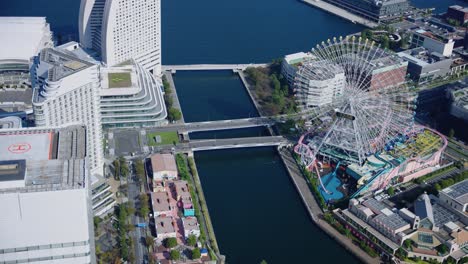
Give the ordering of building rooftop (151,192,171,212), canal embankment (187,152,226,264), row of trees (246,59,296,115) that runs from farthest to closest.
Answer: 1. row of trees (246,59,296,115)
2. building rooftop (151,192,171,212)
3. canal embankment (187,152,226,264)

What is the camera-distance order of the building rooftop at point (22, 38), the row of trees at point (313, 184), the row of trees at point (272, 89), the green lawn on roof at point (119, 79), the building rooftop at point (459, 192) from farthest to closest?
the building rooftop at point (22, 38) → the row of trees at point (272, 89) → the green lawn on roof at point (119, 79) → the row of trees at point (313, 184) → the building rooftop at point (459, 192)

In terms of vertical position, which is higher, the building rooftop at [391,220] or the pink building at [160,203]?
the building rooftop at [391,220]

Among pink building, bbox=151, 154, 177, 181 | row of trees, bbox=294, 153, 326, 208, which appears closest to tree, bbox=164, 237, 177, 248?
pink building, bbox=151, 154, 177, 181

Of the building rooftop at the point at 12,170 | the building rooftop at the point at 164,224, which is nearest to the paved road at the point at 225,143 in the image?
the building rooftop at the point at 164,224

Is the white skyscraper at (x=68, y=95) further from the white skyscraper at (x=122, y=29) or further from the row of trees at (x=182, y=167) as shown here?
the white skyscraper at (x=122, y=29)

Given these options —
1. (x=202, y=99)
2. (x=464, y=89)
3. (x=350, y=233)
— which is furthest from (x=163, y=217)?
(x=464, y=89)

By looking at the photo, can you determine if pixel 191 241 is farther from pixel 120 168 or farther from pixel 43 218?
pixel 43 218

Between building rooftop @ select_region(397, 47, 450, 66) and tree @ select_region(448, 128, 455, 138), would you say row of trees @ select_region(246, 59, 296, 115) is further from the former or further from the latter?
tree @ select_region(448, 128, 455, 138)
